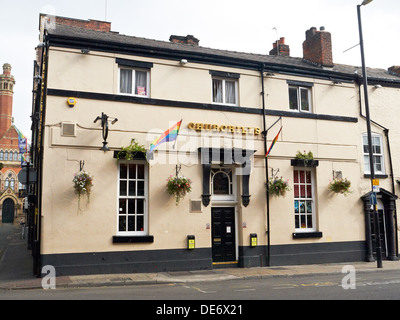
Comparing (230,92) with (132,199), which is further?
(230,92)

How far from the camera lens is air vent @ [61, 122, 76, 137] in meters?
13.7

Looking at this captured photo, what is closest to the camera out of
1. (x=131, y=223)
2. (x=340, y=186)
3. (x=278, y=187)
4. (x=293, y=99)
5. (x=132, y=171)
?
(x=131, y=223)

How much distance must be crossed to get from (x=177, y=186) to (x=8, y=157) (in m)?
72.0

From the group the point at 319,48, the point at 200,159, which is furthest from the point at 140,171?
the point at 319,48

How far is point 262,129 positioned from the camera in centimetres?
1664

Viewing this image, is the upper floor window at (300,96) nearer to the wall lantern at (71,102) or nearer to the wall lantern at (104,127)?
the wall lantern at (104,127)

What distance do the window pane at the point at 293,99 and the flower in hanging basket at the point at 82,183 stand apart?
9.19 meters

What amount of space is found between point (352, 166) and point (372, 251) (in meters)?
3.87

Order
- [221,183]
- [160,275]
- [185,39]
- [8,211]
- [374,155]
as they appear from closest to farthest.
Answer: [160,275], [221,183], [374,155], [185,39], [8,211]

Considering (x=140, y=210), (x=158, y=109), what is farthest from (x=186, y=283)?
(x=158, y=109)

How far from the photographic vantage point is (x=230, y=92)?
16.7 m

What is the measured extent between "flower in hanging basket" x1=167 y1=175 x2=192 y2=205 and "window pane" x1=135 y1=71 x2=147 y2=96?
338cm

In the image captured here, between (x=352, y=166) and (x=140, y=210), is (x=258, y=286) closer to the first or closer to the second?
(x=140, y=210)

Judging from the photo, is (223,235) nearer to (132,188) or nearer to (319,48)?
(132,188)
